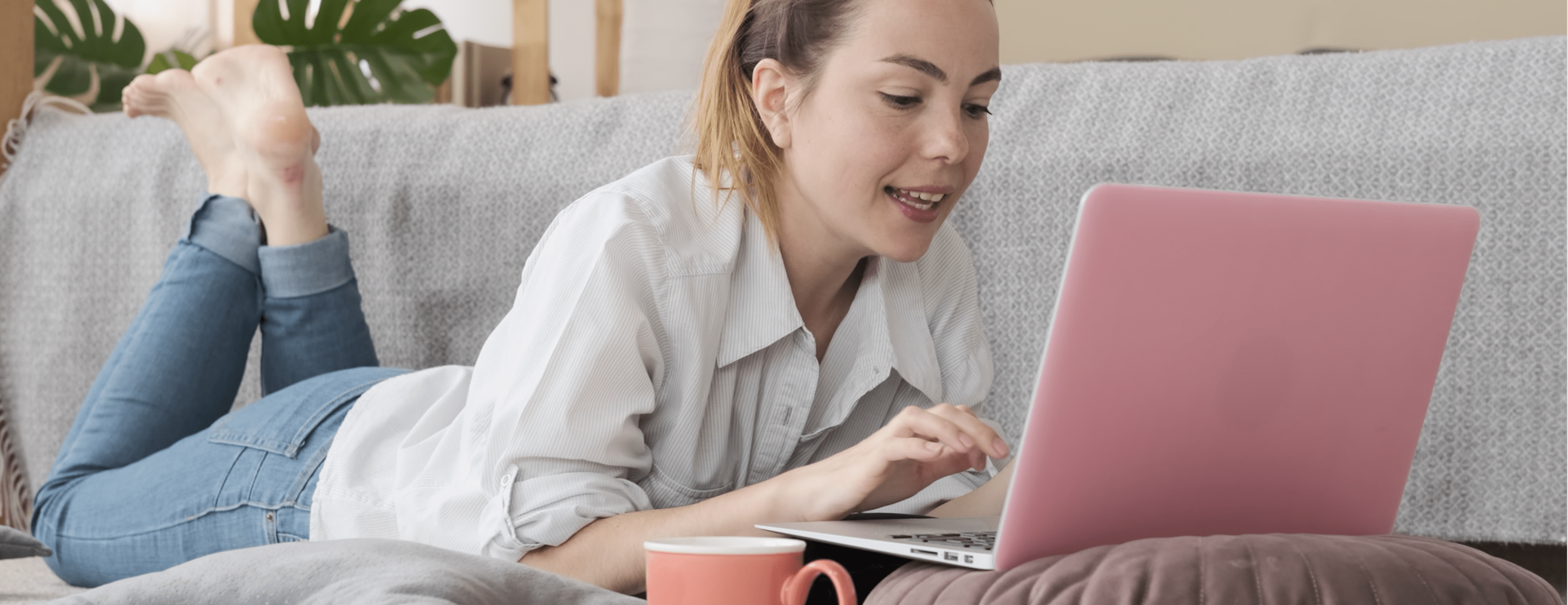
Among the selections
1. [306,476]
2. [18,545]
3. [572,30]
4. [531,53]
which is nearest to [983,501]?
[306,476]

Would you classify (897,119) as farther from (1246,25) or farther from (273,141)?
(1246,25)

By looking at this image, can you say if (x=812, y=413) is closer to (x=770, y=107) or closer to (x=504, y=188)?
(x=770, y=107)

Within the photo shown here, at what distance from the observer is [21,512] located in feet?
5.13

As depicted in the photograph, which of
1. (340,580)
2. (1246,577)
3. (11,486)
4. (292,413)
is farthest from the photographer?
(11,486)

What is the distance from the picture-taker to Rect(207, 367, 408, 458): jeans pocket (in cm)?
115

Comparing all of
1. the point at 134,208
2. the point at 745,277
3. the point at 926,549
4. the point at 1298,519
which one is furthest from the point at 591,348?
the point at 134,208

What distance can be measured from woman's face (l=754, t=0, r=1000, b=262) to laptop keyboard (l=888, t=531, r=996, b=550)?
0.28 m

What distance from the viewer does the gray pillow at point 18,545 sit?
41.1 inches

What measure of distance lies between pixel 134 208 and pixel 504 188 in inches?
21.0

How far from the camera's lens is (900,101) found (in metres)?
0.92

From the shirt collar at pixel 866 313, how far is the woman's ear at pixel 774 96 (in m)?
0.07

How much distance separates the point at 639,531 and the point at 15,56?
4.39ft

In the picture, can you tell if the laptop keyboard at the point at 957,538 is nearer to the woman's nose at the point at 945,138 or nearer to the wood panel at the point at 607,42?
the woman's nose at the point at 945,138

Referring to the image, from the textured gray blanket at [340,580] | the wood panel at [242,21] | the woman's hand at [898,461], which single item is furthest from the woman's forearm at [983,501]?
the wood panel at [242,21]
